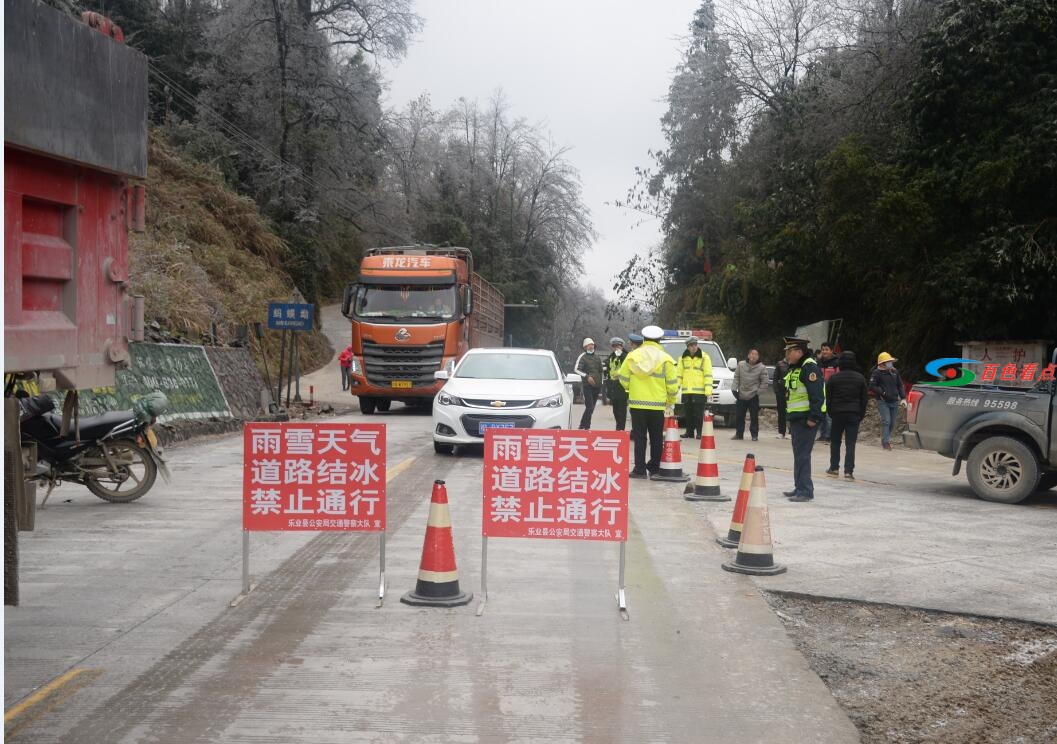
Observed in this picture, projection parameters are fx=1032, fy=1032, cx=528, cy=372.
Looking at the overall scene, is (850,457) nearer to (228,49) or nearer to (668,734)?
(668,734)

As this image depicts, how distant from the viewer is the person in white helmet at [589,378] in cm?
1984

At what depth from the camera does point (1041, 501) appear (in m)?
12.4

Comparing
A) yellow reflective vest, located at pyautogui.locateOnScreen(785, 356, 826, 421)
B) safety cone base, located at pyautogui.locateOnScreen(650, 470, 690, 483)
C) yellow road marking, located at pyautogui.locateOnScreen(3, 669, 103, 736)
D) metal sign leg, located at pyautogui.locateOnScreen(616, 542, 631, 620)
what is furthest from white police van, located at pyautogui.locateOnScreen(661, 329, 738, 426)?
yellow road marking, located at pyautogui.locateOnScreen(3, 669, 103, 736)

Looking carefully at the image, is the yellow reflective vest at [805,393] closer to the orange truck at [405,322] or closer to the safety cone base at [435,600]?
the safety cone base at [435,600]

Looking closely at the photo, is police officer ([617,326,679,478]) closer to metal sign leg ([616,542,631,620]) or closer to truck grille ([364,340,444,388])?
metal sign leg ([616,542,631,620])

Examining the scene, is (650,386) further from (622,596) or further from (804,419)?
(622,596)

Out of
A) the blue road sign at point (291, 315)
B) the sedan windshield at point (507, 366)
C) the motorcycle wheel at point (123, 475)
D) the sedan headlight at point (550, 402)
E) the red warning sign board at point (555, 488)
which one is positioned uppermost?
the blue road sign at point (291, 315)

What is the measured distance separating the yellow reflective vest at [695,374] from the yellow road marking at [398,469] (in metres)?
5.74

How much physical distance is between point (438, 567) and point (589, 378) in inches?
529

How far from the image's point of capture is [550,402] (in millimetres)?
15039

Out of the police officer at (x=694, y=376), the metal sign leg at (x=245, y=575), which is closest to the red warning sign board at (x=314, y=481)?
the metal sign leg at (x=245, y=575)

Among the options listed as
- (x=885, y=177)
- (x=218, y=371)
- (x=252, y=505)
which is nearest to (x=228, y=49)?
(x=218, y=371)

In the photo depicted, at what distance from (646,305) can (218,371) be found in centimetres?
3811

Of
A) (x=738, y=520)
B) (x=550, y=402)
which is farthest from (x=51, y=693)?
(x=550, y=402)
